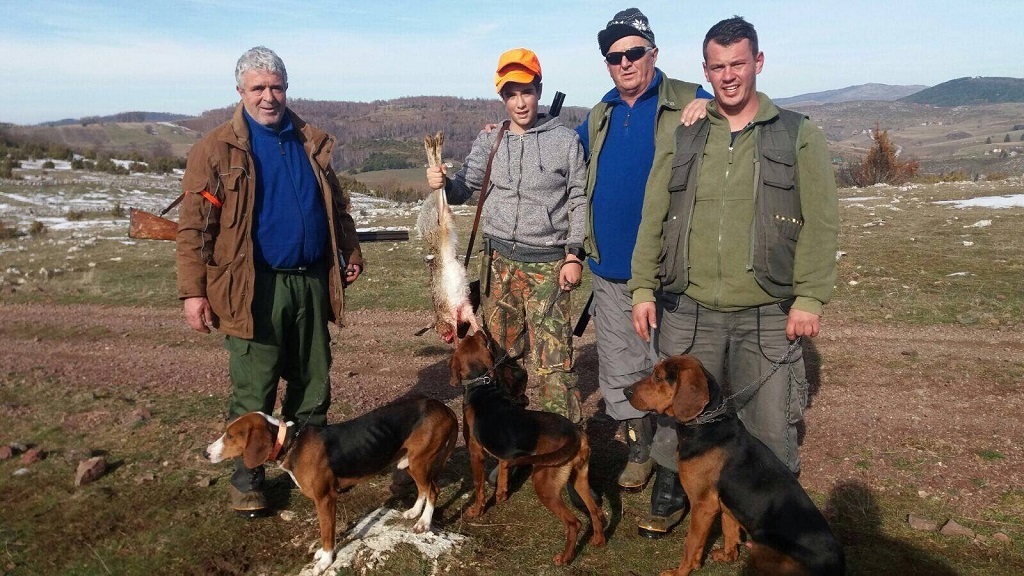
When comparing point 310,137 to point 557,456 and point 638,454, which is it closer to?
point 557,456

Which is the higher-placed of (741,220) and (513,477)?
(741,220)

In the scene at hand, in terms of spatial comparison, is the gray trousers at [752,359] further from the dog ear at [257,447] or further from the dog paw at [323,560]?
the dog ear at [257,447]

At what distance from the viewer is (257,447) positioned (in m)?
4.13

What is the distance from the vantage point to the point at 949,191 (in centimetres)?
2331

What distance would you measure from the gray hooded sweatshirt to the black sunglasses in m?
0.60

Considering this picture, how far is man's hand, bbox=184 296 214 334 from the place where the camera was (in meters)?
4.39

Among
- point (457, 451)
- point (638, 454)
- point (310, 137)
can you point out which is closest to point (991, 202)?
point (638, 454)

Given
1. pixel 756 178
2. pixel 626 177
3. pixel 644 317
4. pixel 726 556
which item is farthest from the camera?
pixel 626 177

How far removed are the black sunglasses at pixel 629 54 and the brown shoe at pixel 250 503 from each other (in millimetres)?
3863

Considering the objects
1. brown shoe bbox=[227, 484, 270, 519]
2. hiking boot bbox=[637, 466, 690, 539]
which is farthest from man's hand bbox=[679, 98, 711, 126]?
brown shoe bbox=[227, 484, 270, 519]

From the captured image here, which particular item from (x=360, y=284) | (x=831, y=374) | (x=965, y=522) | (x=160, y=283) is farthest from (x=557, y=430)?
(x=160, y=283)

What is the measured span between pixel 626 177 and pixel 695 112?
735mm

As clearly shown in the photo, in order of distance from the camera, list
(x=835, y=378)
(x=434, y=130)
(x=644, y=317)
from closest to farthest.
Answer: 1. (x=644, y=317)
2. (x=835, y=378)
3. (x=434, y=130)

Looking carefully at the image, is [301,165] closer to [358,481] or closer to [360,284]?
[358,481]
